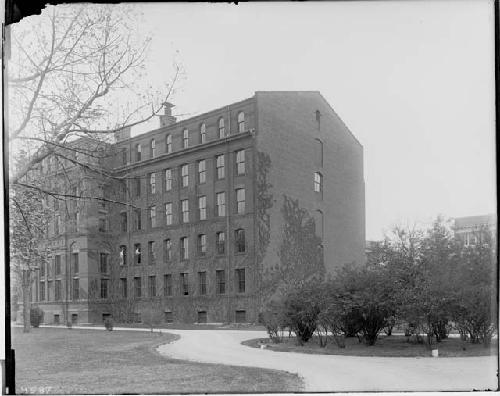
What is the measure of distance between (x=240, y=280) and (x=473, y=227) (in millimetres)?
3260

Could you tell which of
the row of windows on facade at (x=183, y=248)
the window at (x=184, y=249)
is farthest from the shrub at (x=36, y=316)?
the window at (x=184, y=249)

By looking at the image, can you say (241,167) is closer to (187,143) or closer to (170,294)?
(187,143)

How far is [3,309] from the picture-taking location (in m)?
7.74

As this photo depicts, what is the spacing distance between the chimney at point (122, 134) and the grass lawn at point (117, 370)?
109 inches

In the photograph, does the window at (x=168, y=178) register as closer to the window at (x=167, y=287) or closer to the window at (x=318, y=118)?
the window at (x=167, y=287)

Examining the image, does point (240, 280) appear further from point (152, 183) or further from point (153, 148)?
point (153, 148)

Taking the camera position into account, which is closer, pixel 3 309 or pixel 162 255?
pixel 3 309

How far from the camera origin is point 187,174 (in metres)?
8.91

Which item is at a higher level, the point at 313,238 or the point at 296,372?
the point at 313,238

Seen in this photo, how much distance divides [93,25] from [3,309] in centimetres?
399

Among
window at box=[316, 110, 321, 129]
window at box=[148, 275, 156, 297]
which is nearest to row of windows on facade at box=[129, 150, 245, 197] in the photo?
window at box=[316, 110, 321, 129]

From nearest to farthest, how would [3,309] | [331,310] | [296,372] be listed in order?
[3,309]
[296,372]
[331,310]

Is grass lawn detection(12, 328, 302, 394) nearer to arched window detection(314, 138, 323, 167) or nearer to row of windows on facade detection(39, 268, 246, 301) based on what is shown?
row of windows on facade detection(39, 268, 246, 301)

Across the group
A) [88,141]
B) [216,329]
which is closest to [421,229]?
[216,329]
